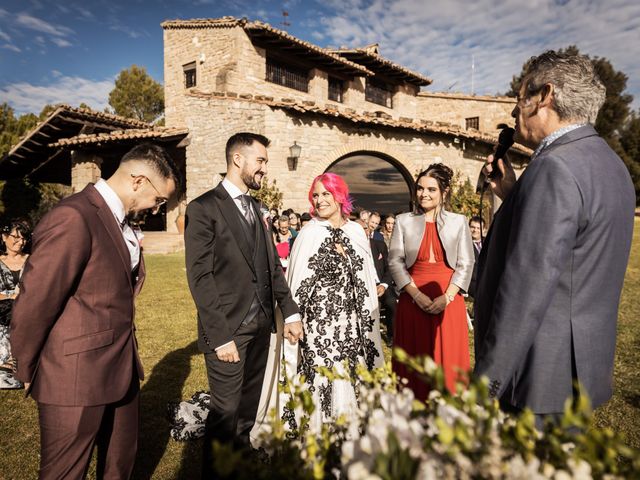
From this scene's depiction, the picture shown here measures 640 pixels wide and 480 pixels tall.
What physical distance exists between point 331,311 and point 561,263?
212 cm

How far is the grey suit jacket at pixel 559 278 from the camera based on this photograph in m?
1.36

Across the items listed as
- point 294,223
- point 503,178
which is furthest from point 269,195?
point 503,178

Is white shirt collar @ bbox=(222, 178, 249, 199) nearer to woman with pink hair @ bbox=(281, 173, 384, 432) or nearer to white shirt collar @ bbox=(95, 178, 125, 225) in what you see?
woman with pink hair @ bbox=(281, 173, 384, 432)

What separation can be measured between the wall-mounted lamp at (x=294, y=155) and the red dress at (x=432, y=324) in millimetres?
8380

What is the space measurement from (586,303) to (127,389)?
2314 millimetres

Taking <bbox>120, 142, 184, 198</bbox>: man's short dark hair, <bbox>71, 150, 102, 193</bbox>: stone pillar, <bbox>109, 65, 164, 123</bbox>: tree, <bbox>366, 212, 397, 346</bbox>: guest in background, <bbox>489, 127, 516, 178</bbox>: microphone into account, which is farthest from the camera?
<bbox>109, 65, 164, 123</bbox>: tree

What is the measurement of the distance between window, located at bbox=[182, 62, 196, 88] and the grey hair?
63.2ft

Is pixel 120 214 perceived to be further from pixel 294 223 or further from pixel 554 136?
pixel 294 223

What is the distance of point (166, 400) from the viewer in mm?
4246

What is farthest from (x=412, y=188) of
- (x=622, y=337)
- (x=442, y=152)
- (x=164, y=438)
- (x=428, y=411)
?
(x=428, y=411)

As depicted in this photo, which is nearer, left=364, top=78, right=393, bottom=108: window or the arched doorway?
the arched doorway

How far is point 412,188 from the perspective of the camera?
1399 centimetres

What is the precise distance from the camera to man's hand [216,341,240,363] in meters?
2.56

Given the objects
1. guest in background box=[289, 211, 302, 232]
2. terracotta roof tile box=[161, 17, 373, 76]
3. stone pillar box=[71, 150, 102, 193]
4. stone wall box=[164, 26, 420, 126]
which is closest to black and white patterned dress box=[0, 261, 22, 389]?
guest in background box=[289, 211, 302, 232]
